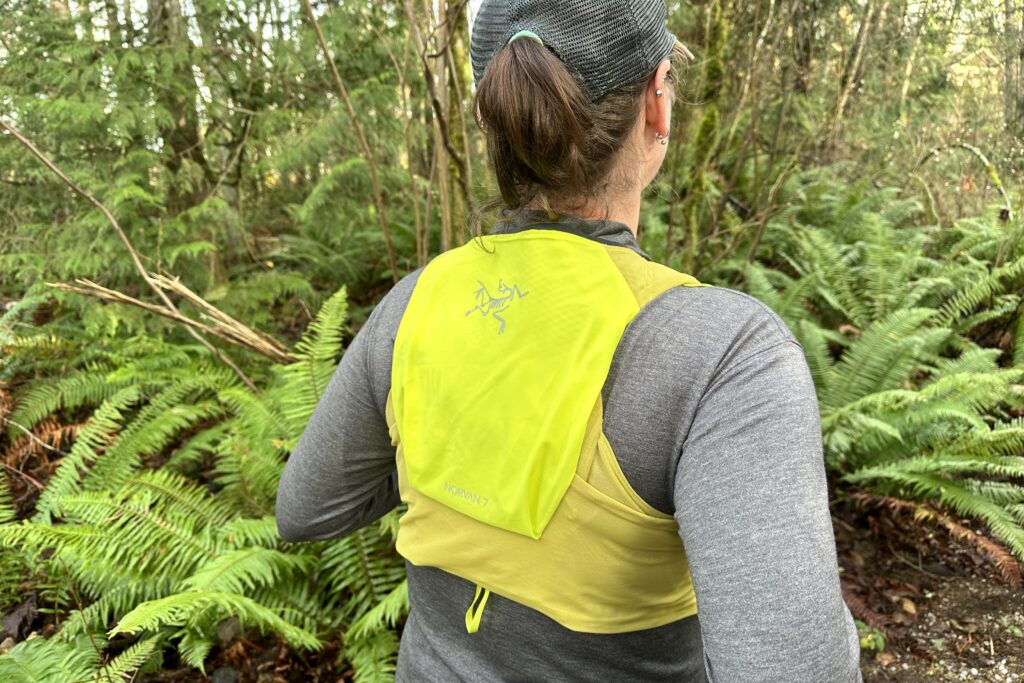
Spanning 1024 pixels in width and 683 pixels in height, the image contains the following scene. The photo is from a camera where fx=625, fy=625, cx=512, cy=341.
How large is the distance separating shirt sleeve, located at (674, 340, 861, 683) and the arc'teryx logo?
327 millimetres

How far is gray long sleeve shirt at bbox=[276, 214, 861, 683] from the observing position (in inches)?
26.8

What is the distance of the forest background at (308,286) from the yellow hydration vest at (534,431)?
0.32 meters

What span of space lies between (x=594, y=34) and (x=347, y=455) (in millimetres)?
849

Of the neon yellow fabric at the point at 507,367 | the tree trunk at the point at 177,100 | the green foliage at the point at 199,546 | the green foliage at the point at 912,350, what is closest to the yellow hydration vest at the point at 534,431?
the neon yellow fabric at the point at 507,367

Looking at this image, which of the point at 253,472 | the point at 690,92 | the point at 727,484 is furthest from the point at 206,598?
the point at 690,92

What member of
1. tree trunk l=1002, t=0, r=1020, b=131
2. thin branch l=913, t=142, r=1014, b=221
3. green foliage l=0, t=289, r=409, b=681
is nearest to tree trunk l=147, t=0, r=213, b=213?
green foliage l=0, t=289, r=409, b=681

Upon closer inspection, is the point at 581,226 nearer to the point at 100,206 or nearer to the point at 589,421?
the point at 589,421

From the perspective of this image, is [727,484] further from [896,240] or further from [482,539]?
[896,240]

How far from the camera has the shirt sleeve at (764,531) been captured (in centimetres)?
67

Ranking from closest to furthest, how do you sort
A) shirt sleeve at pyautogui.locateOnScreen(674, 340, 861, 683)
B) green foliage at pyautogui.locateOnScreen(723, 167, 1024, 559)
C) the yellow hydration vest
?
shirt sleeve at pyautogui.locateOnScreen(674, 340, 861, 683)
the yellow hydration vest
green foliage at pyautogui.locateOnScreen(723, 167, 1024, 559)

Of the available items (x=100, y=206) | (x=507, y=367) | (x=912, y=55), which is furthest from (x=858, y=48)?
(x=507, y=367)

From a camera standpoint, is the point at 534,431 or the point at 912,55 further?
the point at 912,55

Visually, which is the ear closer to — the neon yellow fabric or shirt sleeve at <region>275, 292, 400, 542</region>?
the neon yellow fabric

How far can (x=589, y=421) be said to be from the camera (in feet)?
2.77
